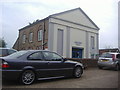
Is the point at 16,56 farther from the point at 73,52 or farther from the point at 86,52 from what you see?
the point at 86,52

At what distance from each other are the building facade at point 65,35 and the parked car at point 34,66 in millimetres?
15442

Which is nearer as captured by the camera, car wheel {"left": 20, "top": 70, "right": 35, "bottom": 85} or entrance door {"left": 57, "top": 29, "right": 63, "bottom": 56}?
car wheel {"left": 20, "top": 70, "right": 35, "bottom": 85}

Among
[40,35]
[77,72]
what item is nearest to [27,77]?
[77,72]

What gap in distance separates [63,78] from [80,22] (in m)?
22.0

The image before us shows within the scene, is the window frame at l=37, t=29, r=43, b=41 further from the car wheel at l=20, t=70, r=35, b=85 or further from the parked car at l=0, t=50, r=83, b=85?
the car wheel at l=20, t=70, r=35, b=85

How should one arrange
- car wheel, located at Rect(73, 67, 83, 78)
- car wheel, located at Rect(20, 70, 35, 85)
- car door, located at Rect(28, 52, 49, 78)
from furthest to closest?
car wheel, located at Rect(73, 67, 83, 78) → car door, located at Rect(28, 52, 49, 78) → car wheel, located at Rect(20, 70, 35, 85)

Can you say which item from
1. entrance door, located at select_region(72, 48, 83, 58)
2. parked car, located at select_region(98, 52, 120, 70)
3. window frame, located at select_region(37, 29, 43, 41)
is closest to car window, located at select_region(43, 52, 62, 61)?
parked car, located at select_region(98, 52, 120, 70)

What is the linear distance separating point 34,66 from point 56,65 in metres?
1.29

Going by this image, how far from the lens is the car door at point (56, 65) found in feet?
25.7

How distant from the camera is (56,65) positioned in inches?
316

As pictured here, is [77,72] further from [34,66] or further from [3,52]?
[3,52]

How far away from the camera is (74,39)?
27.6m

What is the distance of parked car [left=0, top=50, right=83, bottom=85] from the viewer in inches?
259

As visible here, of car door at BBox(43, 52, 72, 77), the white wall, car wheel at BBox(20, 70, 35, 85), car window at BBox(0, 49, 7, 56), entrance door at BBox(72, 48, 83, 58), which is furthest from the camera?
entrance door at BBox(72, 48, 83, 58)
